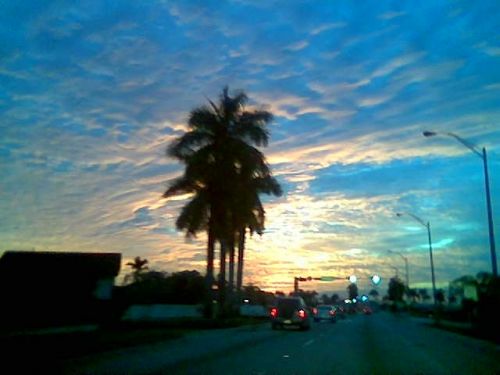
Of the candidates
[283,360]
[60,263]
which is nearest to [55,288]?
[60,263]

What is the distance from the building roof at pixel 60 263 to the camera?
117ft

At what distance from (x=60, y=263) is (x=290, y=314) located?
583 inches

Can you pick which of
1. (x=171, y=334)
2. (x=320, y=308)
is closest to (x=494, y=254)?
(x=171, y=334)

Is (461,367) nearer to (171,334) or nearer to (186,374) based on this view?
(186,374)

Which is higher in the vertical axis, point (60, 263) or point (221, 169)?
point (221, 169)

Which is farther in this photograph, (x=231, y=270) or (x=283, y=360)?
(x=231, y=270)

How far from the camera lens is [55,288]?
3500 cm

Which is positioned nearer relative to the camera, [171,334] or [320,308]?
[171,334]

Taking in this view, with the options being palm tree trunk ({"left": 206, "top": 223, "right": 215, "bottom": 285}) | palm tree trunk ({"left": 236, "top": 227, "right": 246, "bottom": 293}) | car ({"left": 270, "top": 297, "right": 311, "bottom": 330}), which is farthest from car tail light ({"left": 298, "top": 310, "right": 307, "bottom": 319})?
palm tree trunk ({"left": 236, "top": 227, "right": 246, "bottom": 293})

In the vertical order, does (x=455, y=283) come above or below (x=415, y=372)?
above

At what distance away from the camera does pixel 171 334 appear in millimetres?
32156

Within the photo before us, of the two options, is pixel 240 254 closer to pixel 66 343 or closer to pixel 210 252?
pixel 210 252

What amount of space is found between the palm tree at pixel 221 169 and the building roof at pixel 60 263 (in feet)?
20.3

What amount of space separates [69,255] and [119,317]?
4754mm
